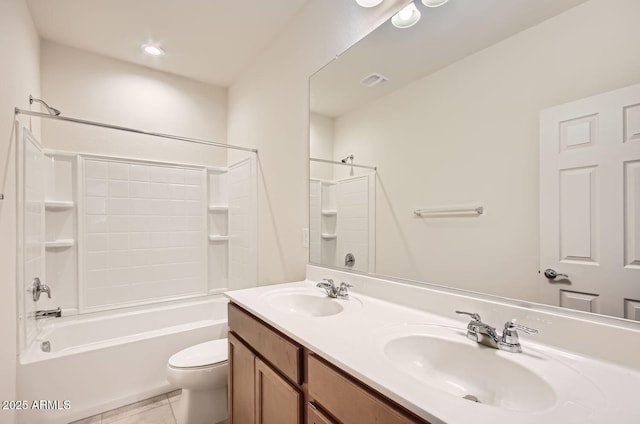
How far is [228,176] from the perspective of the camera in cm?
306

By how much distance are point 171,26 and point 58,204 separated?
64.1 inches

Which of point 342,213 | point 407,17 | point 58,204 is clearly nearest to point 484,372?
point 342,213

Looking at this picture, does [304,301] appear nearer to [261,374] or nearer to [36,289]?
[261,374]

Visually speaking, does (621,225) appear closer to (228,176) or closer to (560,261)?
(560,261)

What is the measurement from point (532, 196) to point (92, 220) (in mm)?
3051

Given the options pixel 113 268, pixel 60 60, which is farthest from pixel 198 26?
pixel 113 268

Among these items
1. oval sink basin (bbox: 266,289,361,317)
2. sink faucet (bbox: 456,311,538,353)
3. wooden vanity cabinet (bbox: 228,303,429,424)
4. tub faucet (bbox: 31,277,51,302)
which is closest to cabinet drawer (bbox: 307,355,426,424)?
wooden vanity cabinet (bbox: 228,303,429,424)

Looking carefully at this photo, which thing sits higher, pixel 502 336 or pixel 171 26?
pixel 171 26

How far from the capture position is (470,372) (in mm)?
857

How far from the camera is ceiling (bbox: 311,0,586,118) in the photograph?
3.23 ft

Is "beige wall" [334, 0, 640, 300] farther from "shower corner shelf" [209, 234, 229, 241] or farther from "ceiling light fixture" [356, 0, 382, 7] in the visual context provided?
"shower corner shelf" [209, 234, 229, 241]

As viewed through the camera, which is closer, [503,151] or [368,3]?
[503,151]

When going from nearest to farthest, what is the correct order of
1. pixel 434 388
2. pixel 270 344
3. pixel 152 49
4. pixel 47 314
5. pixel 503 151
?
pixel 434 388
pixel 503 151
pixel 270 344
pixel 47 314
pixel 152 49

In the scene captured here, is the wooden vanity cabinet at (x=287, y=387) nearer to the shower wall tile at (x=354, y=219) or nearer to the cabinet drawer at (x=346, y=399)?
the cabinet drawer at (x=346, y=399)
